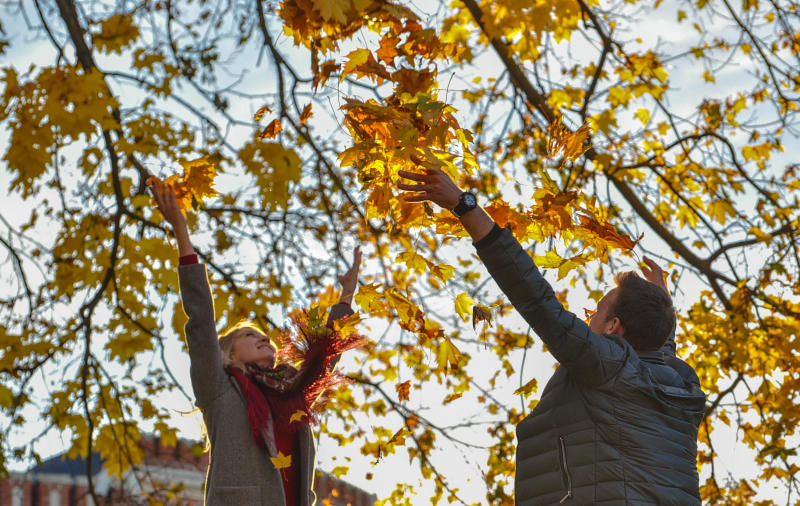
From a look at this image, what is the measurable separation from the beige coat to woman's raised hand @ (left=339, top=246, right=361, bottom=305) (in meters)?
0.67

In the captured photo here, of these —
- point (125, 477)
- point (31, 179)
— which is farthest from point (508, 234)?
point (125, 477)

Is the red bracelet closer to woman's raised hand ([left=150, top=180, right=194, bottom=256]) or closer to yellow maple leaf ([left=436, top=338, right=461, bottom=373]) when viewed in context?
woman's raised hand ([left=150, top=180, right=194, bottom=256])

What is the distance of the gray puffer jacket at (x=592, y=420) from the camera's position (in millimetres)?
2209

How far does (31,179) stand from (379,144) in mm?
2827

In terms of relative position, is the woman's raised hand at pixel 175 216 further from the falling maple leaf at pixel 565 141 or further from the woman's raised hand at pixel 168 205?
the falling maple leaf at pixel 565 141

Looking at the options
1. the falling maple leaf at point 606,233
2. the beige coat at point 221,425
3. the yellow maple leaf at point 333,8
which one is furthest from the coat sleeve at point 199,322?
the falling maple leaf at point 606,233

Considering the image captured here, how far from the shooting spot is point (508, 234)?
7.39 feet

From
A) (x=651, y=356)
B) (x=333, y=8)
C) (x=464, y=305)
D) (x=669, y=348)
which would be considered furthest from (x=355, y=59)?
(x=669, y=348)

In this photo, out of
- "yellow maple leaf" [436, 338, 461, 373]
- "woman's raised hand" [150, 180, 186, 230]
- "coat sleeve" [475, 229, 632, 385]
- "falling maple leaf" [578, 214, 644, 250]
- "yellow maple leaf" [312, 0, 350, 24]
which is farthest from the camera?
"woman's raised hand" [150, 180, 186, 230]

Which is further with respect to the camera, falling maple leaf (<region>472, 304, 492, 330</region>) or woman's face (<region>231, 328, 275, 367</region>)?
woman's face (<region>231, 328, 275, 367</region>)

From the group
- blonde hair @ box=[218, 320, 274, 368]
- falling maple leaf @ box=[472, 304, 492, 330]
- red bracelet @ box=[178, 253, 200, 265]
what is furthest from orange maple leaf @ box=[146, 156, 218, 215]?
falling maple leaf @ box=[472, 304, 492, 330]

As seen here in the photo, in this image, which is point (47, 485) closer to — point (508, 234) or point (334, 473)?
point (334, 473)

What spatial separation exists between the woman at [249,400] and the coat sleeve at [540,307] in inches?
43.9

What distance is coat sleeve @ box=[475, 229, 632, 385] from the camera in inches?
86.9
